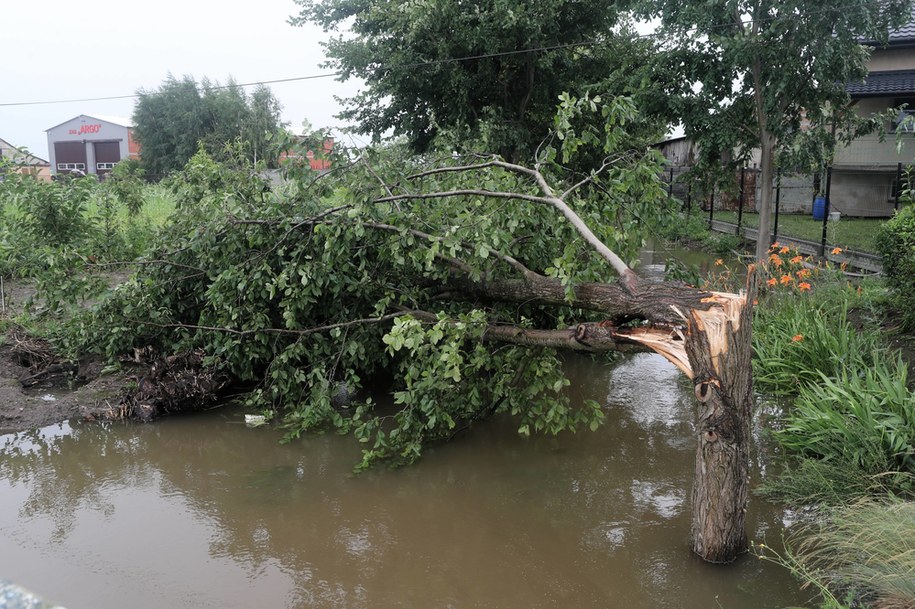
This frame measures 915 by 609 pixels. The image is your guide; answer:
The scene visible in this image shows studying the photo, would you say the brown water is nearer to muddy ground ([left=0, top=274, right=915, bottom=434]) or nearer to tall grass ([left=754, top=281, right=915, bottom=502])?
muddy ground ([left=0, top=274, right=915, bottom=434])

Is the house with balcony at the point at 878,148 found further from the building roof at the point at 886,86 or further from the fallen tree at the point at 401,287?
the fallen tree at the point at 401,287

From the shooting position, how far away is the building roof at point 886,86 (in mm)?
18177

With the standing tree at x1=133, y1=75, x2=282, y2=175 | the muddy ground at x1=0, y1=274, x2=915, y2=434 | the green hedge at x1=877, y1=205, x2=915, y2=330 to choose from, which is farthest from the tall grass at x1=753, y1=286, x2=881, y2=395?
the standing tree at x1=133, y1=75, x2=282, y2=175

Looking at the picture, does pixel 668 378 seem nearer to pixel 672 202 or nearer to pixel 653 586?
pixel 672 202

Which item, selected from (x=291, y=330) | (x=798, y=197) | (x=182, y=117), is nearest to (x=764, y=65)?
(x=291, y=330)

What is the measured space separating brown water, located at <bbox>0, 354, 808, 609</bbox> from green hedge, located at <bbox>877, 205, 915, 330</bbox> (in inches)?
95.4

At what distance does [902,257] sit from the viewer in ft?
23.9

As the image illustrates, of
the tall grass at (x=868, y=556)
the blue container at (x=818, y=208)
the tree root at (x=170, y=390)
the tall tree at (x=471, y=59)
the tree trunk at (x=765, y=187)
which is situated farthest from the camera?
the blue container at (x=818, y=208)

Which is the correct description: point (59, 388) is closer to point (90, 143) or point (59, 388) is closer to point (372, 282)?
point (372, 282)

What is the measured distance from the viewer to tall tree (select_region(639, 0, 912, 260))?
33.3 feet

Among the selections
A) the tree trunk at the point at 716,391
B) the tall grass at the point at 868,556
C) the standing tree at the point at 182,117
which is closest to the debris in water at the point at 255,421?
the tree trunk at the point at 716,391

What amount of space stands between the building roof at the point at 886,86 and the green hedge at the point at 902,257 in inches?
482

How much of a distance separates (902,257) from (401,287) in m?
4.94

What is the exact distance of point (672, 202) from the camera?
655 centimetres
